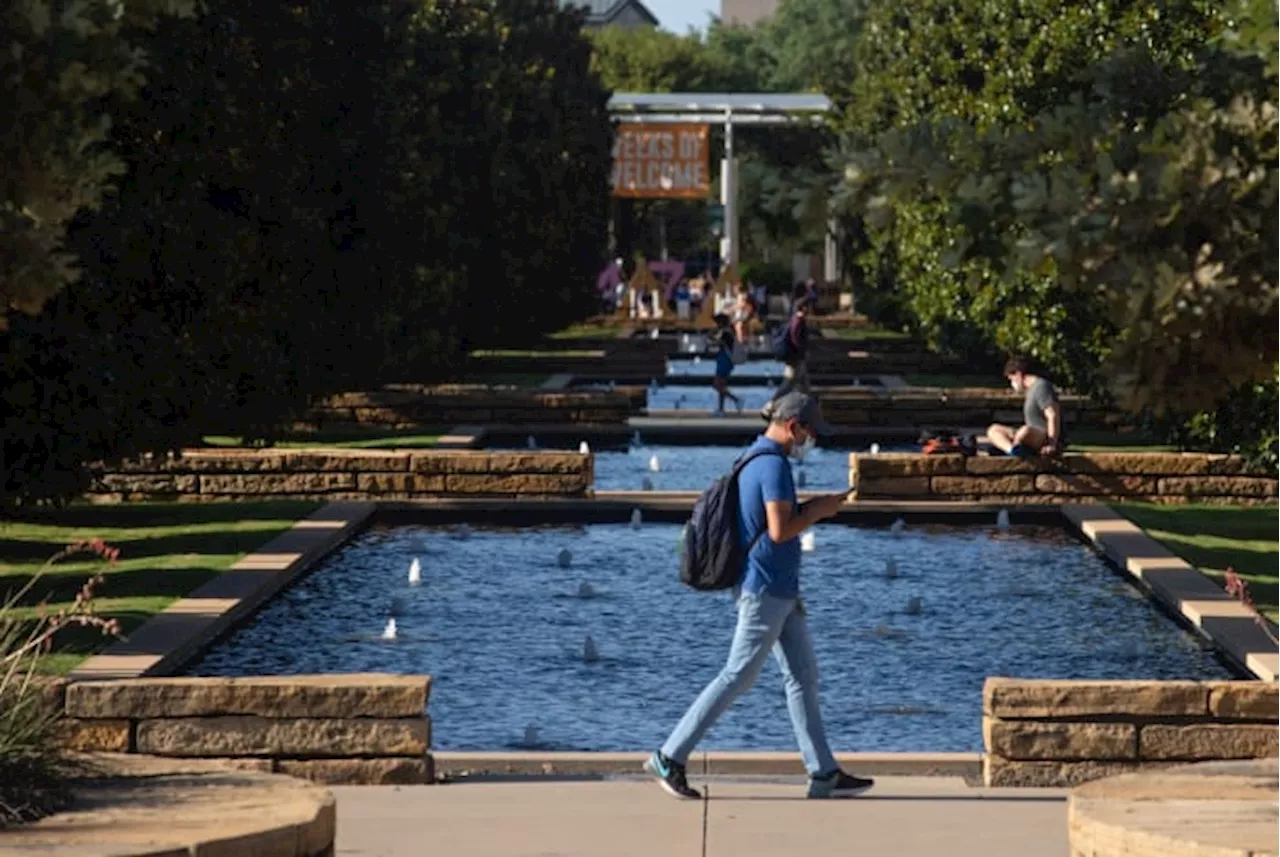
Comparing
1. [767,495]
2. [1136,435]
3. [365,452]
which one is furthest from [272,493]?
[767,495]

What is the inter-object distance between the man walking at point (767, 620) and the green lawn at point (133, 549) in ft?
14.8

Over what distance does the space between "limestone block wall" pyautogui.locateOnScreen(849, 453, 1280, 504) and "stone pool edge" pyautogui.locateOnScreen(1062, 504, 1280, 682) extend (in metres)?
0.72

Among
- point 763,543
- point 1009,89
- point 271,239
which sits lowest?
point 763,543

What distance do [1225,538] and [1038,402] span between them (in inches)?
150

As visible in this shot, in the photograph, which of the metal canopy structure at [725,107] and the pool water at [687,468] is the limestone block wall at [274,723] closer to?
the pool water at [687,468]

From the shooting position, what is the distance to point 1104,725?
→ 13.2 meters

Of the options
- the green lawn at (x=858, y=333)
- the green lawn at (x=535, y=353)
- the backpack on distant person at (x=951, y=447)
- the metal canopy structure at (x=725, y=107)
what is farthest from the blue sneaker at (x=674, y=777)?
the metal canopy structure at (x=725, y=107)

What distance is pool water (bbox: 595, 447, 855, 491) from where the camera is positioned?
32219 mm

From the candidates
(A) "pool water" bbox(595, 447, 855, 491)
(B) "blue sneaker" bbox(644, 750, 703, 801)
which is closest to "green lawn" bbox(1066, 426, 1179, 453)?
(A) "pool water" bbox(595, 447, 855, 491)

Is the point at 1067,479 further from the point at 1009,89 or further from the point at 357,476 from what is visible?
the point at 1009,89

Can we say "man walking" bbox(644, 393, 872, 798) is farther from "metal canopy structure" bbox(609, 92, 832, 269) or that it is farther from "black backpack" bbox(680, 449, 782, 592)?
"metal canopy structure" bbox(609, 92, 832, 269)

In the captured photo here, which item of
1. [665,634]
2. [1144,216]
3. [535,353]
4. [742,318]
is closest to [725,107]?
[742,318]

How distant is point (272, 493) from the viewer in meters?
28.1

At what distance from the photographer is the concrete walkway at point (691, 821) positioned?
38.2 ft
